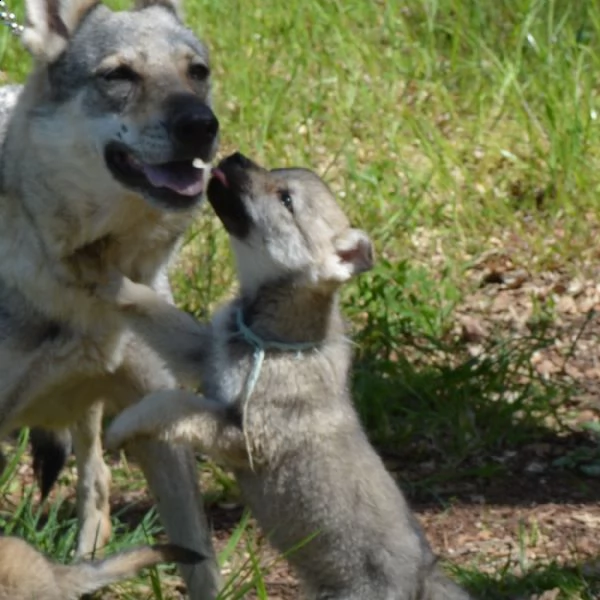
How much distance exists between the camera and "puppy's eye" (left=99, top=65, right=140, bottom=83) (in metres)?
5.82

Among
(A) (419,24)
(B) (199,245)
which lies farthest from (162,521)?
(A) (419,24)

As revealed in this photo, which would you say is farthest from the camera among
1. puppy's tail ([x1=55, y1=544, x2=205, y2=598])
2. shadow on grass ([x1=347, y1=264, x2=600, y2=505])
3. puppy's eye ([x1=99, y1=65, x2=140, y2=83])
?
shadow on grass ([x1=347, y1=264, x2=600, y2=505])

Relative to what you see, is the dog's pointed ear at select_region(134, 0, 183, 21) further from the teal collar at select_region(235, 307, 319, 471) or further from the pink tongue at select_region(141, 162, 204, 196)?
the teal collar at select_region(235, 307, 319, 471)

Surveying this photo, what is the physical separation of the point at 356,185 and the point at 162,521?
3.21 meters

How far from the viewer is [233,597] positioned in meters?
5.63

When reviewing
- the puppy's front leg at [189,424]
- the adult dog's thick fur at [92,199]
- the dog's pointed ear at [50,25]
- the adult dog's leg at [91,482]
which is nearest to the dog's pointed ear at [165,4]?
the adult dog's thick fur at [92,199]

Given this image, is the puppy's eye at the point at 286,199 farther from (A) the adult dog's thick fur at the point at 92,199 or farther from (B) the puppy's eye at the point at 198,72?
(B) the puppy's eye at the point at 198,72

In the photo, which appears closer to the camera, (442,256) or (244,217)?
(244,217)

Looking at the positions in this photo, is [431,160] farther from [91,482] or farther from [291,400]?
[291,400]

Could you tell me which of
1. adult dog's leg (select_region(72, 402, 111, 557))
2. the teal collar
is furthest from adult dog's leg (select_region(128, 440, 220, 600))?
the teal collar

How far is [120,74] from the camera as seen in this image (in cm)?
583

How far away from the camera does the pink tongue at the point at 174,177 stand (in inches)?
222

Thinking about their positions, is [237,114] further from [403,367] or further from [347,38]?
[403,367]

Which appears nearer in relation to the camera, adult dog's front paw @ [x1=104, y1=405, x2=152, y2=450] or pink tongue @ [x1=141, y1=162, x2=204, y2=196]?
adult dog's front paw @ [x1=104, y1=405, x2=152, y2=450]
